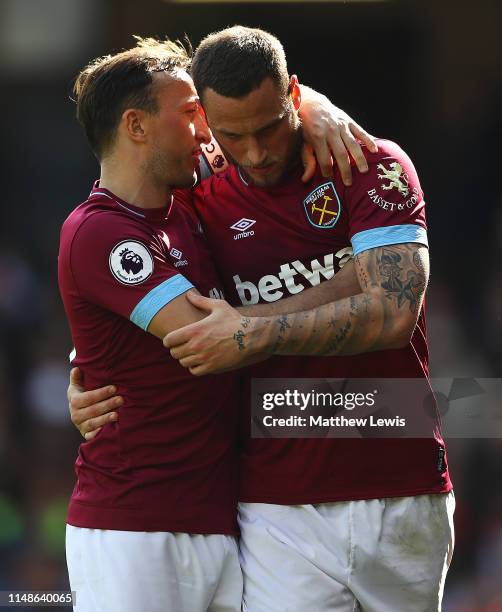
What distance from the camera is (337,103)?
25.1 feet

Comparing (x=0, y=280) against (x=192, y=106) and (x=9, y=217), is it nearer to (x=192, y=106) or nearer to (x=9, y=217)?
(x=9, y=217)

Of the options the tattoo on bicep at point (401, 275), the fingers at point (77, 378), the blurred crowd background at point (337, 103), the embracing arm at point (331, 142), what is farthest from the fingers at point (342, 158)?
the blurred crowd background at point (337, 103)

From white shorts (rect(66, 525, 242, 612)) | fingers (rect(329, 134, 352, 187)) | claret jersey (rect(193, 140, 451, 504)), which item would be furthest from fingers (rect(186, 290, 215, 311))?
white shorts (rect(66, 525, 242, 612))

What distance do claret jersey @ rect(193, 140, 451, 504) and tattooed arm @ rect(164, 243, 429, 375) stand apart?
0.24 m

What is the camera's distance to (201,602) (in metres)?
3.27

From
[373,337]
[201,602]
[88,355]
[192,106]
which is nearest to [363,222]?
[373,337]

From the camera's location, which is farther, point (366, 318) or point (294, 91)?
point (294, 91)

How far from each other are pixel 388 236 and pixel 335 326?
31 centimetres

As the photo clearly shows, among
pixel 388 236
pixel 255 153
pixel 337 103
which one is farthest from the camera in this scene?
pixel 337 103

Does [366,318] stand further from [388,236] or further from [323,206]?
[323,206]

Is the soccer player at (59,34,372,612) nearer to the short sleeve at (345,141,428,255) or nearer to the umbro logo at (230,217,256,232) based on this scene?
the umbro logo at (230,217,256,232)

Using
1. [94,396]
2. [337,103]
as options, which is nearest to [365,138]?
[94,396]

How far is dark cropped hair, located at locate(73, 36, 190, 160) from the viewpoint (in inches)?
135

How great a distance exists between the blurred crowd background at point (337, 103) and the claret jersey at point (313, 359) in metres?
3.30
